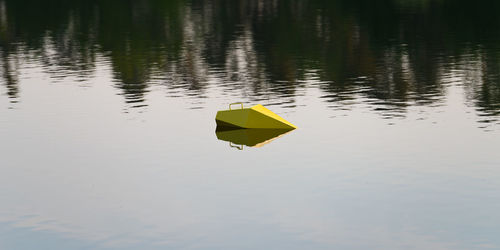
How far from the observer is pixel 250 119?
2234 inches

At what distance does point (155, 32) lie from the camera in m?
120

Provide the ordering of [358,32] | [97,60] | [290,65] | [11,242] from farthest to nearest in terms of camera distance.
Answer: [358,32] < [97,60] < [290,65] < [11,242]

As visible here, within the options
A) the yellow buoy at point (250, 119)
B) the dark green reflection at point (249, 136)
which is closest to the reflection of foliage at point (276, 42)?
the yellow buoy at point (250, 119)

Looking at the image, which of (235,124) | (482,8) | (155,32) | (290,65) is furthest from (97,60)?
(482,8)

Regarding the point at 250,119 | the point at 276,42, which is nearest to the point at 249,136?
the point at 250,119

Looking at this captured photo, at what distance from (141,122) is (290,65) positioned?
91.1ft

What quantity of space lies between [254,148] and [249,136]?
3.33m

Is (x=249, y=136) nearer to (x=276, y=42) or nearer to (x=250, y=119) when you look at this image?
(x=250, y=119)

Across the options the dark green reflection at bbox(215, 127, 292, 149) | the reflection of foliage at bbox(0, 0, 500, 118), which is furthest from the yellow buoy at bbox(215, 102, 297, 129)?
the reflection of foliage at bbox(0, 0, 500, 118)

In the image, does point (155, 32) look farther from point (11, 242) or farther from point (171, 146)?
point (11, 242)

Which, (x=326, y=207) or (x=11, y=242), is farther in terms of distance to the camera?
(x=326, y=207)

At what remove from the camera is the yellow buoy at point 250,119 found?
55938 millimetres

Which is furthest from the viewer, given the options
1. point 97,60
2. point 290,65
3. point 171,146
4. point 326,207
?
point 97,60

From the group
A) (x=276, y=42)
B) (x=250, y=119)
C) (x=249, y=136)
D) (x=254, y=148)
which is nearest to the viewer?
(x=254, y=148)
